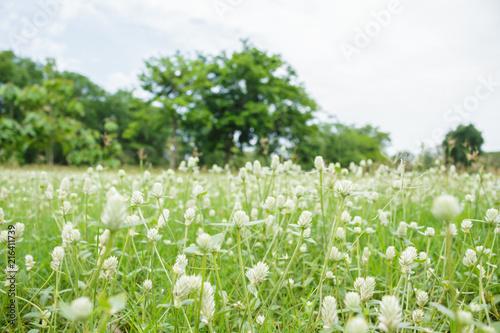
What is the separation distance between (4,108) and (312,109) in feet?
110

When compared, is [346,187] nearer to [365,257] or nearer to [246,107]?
[365,257]

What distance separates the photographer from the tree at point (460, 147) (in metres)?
3.84

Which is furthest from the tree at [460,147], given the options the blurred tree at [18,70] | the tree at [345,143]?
the blurred tree at [18,70]

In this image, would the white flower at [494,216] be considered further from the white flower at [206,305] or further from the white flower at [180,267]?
the white flower at [180,267]

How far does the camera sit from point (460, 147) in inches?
326

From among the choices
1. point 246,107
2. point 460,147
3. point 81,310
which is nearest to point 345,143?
point 246,107

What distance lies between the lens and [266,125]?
2578 centimetres

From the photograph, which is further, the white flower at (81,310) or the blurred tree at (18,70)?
the blurred tree at (18,70)

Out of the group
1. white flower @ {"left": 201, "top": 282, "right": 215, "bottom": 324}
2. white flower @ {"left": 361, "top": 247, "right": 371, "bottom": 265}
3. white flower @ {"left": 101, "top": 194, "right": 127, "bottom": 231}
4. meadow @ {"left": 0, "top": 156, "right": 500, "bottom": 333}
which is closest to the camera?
white flower @ {"left": 101, "top": 194, "right": 127, "bottom": 231}

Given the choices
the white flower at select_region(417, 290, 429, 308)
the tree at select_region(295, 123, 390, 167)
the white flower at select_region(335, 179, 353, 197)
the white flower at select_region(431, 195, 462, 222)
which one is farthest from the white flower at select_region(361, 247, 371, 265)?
the tree at select_region(295, 123, 390, 167)

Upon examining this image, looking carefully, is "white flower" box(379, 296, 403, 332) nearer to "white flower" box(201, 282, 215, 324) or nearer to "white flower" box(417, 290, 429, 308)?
"white flower" box(201, 282, 215, 324)

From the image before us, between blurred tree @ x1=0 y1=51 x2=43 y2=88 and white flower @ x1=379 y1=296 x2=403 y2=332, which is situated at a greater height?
blurred tree @ x1=0 y1=51 x2=43 y2=88

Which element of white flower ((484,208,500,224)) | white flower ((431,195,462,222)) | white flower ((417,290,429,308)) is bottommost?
white flower ((417,290,429,308))

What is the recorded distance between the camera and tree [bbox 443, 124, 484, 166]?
12.6 ft
